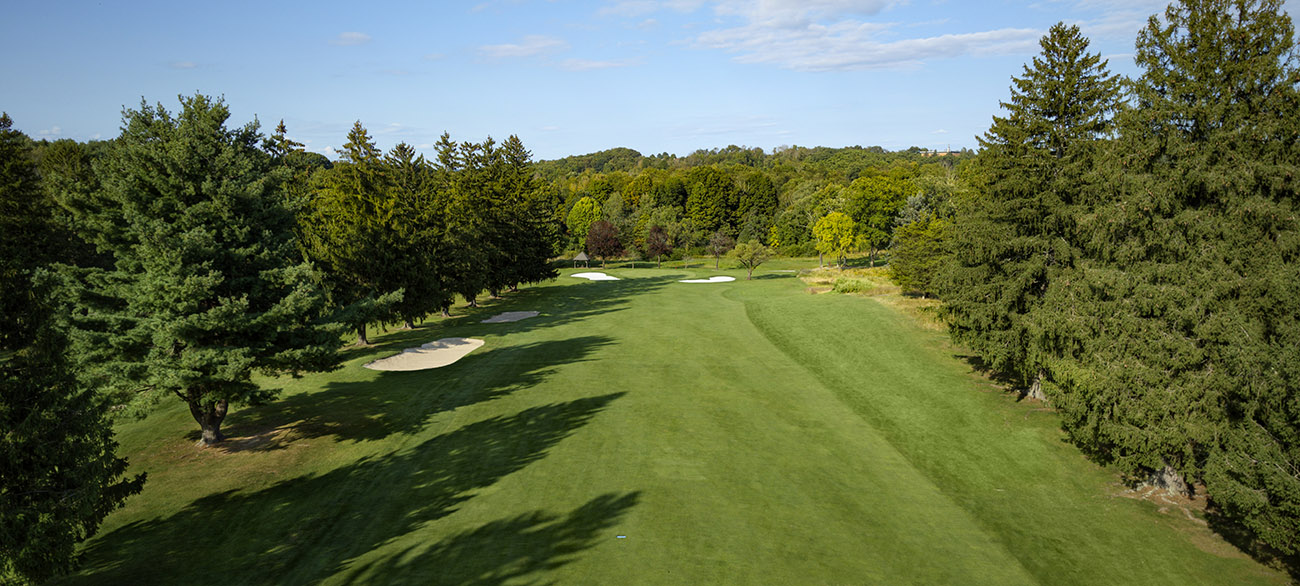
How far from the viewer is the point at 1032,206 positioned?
19.9 meters

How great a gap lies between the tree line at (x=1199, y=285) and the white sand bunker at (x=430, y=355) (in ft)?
73.2

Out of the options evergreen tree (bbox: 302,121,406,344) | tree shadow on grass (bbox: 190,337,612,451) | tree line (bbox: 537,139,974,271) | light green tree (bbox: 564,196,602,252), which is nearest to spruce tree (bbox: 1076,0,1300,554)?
tree shadow on grass (bbox: 190,337,612,451)

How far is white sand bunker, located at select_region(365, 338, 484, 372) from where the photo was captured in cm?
2436

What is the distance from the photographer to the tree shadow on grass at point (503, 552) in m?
10.4

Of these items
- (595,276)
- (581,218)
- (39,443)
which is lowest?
(39,443)

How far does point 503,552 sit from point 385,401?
11054 mm

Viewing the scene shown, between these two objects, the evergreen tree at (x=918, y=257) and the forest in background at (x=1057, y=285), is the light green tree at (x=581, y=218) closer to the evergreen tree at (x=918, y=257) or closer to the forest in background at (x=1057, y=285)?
the evergreen tree at (x=918, y=257)

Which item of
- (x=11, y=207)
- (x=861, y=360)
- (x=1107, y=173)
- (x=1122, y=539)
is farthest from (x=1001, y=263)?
(x=11, y=207)

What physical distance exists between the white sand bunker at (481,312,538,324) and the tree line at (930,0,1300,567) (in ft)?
87.8

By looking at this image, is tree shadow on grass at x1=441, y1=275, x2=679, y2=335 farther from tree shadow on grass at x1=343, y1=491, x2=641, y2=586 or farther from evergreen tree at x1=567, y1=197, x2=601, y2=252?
evergreen tree at x1=567, y1=197, x2=601, y2=252

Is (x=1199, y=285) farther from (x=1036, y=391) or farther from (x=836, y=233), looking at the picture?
(x=836, y=233)

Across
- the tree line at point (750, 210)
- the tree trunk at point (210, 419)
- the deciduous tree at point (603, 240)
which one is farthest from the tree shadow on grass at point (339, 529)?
the deciduous tree at point (603, 240)

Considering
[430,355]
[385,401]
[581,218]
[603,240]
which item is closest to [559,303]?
[430,355]

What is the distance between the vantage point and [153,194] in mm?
15258
